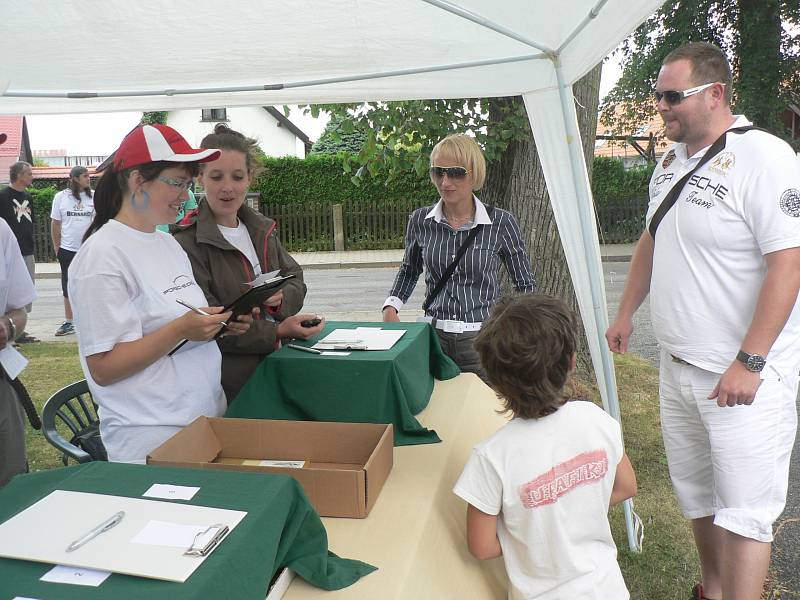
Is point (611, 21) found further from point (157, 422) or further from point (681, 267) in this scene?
point (157, 422)

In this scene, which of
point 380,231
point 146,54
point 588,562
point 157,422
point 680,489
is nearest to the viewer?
point 588,562

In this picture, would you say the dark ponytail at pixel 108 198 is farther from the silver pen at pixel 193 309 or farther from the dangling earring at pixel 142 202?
the silver pen at pixel 193 309

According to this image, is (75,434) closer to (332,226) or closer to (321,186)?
(332,226)

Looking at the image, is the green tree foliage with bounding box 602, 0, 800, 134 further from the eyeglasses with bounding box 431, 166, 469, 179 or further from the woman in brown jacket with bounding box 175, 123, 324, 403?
the woman in brown jacket with bounding box 175, 123, 324, 403

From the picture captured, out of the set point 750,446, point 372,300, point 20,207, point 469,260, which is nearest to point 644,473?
point 469,260

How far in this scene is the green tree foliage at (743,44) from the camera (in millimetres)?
12719

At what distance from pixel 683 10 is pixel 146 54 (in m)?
12.9

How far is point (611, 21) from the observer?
2266 mm

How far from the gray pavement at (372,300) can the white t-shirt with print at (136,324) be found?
2.36 metres

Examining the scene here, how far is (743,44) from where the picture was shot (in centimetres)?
1302

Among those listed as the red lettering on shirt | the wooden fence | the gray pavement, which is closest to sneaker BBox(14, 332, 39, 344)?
the gray pavement

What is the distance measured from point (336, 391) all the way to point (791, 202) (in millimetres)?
1392

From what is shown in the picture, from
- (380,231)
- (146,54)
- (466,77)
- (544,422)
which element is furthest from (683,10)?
(544,422)

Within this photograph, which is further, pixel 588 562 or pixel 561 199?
pixel 561 199
